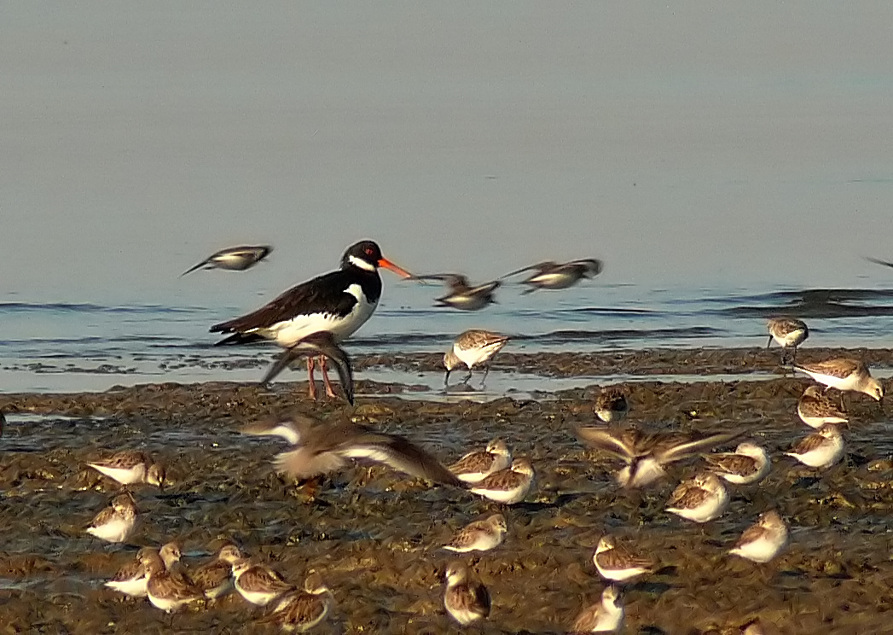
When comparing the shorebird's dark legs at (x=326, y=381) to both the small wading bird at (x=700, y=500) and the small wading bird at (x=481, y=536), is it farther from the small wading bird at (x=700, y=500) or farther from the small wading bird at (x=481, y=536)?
the small wading bird at (x=481, y=536)

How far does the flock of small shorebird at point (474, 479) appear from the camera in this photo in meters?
→ 8.06

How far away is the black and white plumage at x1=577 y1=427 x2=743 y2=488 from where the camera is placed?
407 inches

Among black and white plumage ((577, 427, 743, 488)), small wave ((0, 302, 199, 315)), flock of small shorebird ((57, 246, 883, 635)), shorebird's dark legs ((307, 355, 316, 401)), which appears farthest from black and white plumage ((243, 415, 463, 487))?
small wave ((0, 302, 199, 315))

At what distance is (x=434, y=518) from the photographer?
10.1 metres

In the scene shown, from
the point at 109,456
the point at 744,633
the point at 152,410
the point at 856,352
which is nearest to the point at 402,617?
the point at 744,633

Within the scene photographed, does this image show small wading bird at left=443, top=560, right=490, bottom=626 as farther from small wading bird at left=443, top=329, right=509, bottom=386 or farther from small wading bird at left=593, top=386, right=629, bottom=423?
small wading bird at left=443, top=329, right=509, bottom=386

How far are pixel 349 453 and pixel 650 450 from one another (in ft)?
5.14

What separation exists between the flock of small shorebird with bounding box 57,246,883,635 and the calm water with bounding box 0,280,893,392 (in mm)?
2637

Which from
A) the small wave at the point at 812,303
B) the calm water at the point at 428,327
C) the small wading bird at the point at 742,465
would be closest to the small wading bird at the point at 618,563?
the small wading bird at the point at 742,465

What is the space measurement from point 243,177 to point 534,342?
379 inches

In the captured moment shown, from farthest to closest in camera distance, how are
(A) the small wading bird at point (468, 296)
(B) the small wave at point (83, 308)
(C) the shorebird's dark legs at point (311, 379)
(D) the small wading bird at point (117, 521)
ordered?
(B) the small wave at point (83, 308) < (A) the small wading bird at point (468, 296) < (C) the shorebird's dark legs at point (311, 379) < (D) the small wading bird at point (117, 521)

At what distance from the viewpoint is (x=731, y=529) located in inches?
377

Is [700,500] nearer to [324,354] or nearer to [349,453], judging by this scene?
[349,453]

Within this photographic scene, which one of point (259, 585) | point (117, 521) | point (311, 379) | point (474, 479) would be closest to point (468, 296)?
point (311, 379)
